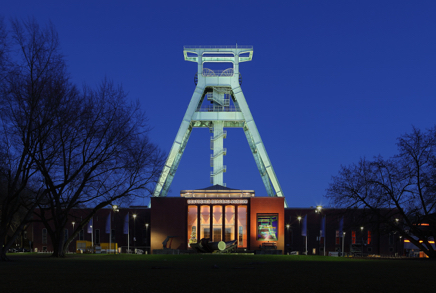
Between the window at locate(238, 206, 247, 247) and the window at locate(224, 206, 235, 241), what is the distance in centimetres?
70

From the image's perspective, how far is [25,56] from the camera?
25.3 meters

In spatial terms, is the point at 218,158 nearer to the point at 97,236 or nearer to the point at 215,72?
the point at 215,72

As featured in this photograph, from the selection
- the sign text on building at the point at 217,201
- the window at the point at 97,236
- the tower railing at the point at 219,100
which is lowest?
the window at the point at 97,236

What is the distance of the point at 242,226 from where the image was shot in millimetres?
55375

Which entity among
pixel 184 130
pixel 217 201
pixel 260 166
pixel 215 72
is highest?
pixel 215 72

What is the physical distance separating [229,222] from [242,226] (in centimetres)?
148

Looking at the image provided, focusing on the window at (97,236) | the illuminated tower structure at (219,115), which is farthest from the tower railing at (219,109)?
the window at (97,236)

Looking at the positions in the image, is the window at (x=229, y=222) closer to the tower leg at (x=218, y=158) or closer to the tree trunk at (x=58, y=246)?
the tower leg at (x=218, y=158)

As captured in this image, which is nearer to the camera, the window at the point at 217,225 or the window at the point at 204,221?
the window at the point at 204,221

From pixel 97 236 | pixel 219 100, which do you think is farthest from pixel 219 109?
pixel 97 236

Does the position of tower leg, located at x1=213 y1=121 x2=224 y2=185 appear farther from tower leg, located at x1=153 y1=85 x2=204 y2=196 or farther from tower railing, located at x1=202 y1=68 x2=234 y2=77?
tower railing, located at x1=202 y1=68 x2=234 y2=77

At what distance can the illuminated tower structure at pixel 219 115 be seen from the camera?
60.9 metres

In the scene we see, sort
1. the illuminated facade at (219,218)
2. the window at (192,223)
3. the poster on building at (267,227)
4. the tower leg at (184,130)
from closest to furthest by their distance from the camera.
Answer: the poster on building at (267,227)
the illuminated facade at (219,218)
the window at (192,223)
the tower leg at (184,130)

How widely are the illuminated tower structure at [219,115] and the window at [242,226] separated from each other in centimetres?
600
